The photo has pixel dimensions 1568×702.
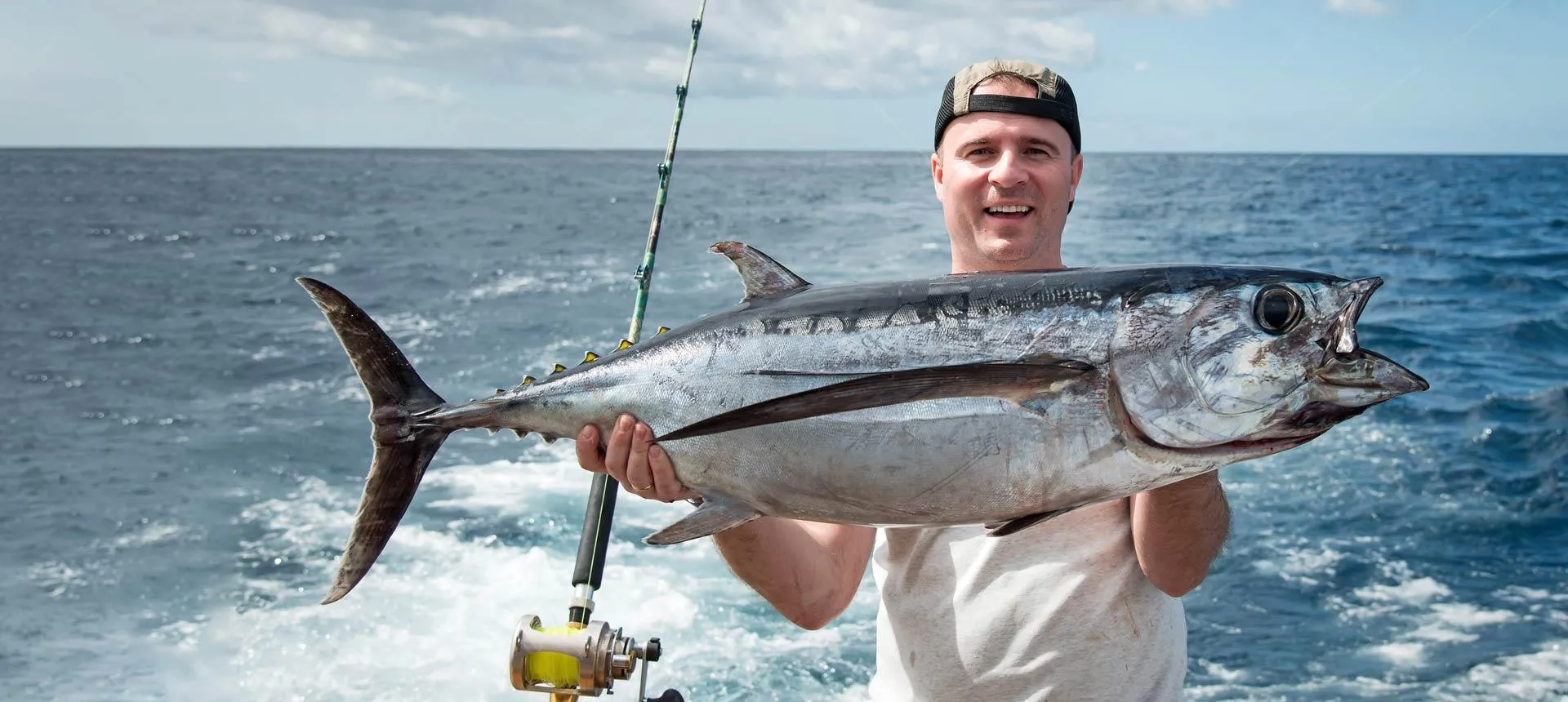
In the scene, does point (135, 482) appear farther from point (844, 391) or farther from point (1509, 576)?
point (1509, 576)

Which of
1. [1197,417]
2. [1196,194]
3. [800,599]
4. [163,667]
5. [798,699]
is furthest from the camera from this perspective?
[1196,194]

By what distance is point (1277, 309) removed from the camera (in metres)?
1.72

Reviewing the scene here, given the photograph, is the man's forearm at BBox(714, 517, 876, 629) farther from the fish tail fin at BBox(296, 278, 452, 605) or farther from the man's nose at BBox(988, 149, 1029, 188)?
the man's nose at BBox(988, 149, 1029, 188)

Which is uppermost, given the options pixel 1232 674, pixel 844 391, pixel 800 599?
pixel 844 391

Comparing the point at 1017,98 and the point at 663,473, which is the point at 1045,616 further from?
the point at 1017,98

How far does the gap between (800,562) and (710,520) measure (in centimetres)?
73

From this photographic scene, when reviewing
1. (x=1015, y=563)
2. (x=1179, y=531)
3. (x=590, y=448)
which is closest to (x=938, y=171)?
(x=1015, y=563)

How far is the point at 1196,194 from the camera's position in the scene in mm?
41656

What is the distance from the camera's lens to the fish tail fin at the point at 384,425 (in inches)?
87.4

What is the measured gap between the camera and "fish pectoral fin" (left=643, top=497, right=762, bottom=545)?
6.36ft

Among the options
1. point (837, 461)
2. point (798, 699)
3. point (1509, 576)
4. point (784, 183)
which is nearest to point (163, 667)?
point (798, 699)

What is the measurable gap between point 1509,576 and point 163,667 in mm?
7994

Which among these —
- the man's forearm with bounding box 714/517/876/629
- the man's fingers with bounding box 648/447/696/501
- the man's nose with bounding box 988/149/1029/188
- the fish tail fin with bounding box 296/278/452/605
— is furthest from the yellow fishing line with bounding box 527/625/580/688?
the man's nose with bounding box 988/149/1029/188

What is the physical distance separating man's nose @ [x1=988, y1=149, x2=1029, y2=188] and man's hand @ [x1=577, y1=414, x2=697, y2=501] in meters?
1.15
